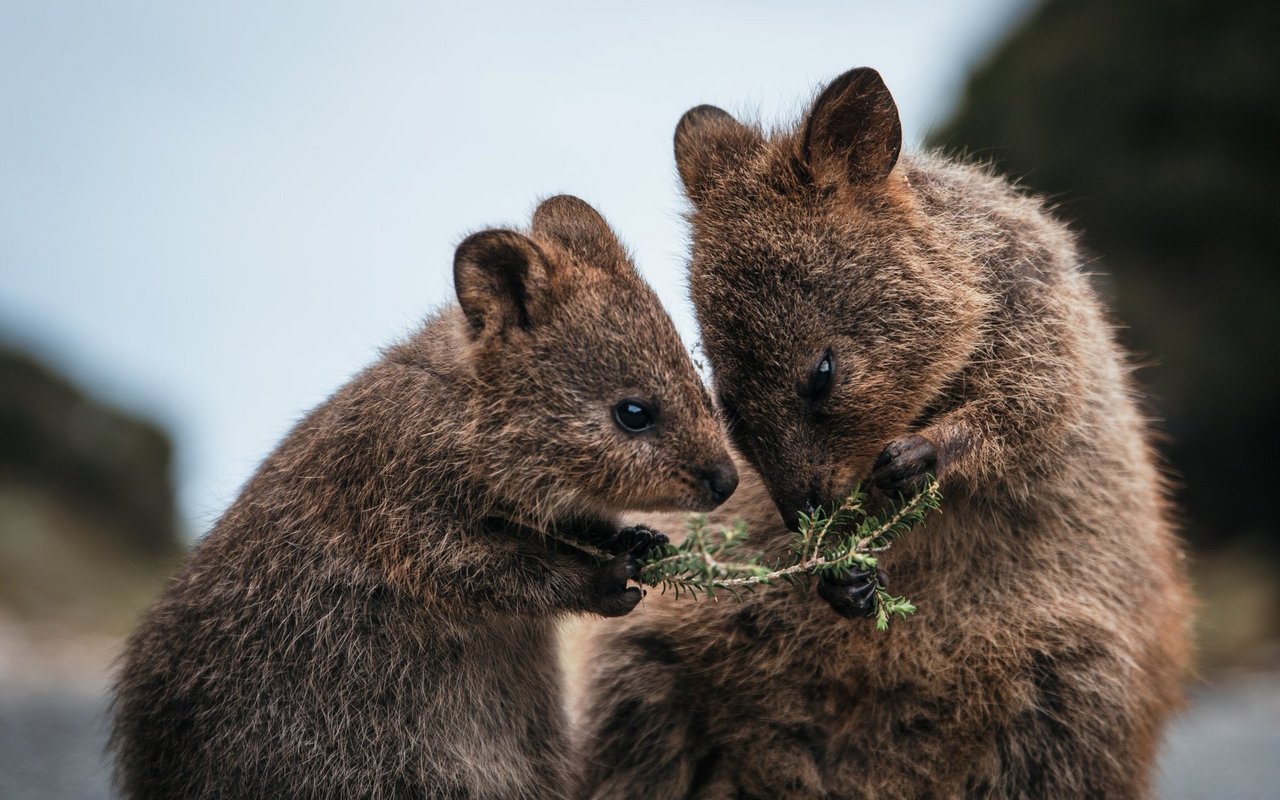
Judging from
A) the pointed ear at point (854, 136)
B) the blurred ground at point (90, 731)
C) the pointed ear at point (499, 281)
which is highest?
the pointed ear at point (854, 136)

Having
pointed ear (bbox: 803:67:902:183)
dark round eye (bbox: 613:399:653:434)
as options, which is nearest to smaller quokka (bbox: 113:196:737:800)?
dark round eye (bbox: 613:399:653:434)

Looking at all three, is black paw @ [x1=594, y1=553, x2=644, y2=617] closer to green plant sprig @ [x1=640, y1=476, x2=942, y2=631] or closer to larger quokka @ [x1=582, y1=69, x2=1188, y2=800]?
green plant sprig @ [x1=640, y1=476, x2=942, y2=631]

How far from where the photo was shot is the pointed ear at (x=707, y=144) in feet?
21.5

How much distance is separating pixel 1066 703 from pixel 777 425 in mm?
2202

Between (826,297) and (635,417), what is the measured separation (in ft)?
3.65

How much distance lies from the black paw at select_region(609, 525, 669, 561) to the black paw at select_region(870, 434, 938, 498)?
1.02 meters

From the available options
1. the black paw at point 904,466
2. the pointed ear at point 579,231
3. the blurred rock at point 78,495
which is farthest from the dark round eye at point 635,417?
the blurred rock at point 78,495

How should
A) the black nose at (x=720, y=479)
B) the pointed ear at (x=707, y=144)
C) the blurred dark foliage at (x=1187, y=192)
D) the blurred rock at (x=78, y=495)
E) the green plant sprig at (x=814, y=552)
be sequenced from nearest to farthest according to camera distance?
the black nose at (x=720, y=479)
the green plant sprig at (x=814, y=552)
the pointed ear at (x=707, y=144)
the blurred rock at (x=78, y=495)
the blurred dark foliage at (x=1187, y=192)

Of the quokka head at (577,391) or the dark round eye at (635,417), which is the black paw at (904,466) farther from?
the dark round eye at (635,417)

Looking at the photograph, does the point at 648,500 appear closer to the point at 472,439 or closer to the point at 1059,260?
the point at 472,439

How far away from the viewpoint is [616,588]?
5.34m

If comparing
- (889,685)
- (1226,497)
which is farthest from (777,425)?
(1226,497)

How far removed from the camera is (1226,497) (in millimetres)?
18531

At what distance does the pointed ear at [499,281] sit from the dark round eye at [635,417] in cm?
61
